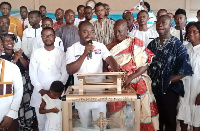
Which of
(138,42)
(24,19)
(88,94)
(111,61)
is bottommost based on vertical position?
(88,94)

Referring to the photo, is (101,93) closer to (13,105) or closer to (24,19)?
(13,105)

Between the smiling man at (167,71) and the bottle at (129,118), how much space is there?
1.09 m

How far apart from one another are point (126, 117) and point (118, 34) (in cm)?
117

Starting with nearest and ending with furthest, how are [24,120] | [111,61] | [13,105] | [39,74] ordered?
[13,105], [111,61], [39,74], [24,120]

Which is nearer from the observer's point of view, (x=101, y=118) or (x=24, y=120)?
(x=101, y=118)

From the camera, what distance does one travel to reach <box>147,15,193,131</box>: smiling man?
2.76m

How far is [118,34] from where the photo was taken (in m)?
2.80

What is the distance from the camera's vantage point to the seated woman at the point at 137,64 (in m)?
2.75

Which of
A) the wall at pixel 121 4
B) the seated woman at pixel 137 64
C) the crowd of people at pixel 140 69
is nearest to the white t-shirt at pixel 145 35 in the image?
the crowd of people at pixel 140 69

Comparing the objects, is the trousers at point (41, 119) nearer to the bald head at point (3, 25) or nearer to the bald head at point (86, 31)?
the bald head at point (86, 31)

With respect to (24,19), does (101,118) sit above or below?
below

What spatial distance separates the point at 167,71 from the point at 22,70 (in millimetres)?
1729

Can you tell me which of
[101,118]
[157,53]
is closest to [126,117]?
[101,118]

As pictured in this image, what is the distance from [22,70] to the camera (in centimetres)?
329
